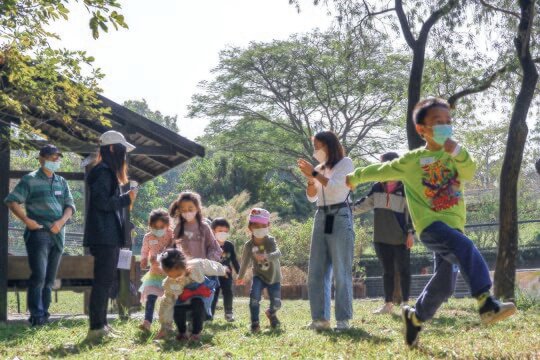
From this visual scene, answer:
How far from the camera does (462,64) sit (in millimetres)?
16906

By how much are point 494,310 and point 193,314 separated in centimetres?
300

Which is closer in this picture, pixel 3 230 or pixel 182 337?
pixel 182 337

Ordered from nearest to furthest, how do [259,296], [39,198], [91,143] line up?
1. [259,296]
2. [39,198]
3. [91,143]

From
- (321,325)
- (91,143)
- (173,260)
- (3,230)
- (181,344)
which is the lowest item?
(181,344)

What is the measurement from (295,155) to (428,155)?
122 ft

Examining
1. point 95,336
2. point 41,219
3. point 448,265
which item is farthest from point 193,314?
point 41,219

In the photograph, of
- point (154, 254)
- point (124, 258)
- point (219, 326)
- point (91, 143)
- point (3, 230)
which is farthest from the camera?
point (91, 143)

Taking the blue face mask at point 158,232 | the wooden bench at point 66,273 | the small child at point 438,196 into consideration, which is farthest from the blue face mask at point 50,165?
the small child at point 438,196

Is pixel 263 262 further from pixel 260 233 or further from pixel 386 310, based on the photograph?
pixel 386 310

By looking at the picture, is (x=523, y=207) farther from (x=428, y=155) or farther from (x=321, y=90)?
(x=428, y=155)

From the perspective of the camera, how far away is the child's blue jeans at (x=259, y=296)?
909 cm

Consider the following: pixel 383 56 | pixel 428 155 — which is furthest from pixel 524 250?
pixel 428 155

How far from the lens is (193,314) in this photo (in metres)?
8.16

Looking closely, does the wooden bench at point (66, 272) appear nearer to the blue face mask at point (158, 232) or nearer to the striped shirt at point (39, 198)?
the striped shirt at point (39, 198)
